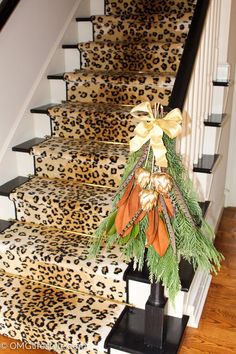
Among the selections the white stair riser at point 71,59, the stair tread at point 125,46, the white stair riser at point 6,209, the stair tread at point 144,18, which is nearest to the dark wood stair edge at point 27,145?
the white stair riser at point 6,209

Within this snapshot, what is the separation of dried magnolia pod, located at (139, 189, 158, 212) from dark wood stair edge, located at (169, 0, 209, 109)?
51 centimetres

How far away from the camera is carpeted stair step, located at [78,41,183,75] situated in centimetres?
303

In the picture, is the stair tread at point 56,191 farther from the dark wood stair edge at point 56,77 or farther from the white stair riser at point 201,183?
the dark wood stair edge at point 56,77

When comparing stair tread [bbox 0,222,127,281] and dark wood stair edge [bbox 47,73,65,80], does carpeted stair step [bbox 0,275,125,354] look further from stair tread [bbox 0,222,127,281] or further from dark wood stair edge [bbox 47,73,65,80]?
dark wood stair edge [bbox 47,73,65,80]

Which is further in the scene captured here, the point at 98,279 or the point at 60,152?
the point at 60,152

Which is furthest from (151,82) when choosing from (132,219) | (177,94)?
(132,219)

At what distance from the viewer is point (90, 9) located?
3.49 m

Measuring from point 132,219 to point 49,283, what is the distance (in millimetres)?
969

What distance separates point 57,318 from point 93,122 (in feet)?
4.27

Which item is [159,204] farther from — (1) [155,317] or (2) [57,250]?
(2) [57,250]

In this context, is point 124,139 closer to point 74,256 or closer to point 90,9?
point 74,256

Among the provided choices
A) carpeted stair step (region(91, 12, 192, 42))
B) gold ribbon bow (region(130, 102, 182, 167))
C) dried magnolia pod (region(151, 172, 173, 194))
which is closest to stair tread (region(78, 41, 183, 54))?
carpeted stair step (region(91, 12, 192, 42))

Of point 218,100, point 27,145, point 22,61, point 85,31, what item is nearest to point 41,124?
point 27,145

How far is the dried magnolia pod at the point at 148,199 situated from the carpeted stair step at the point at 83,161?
104 centimetres
